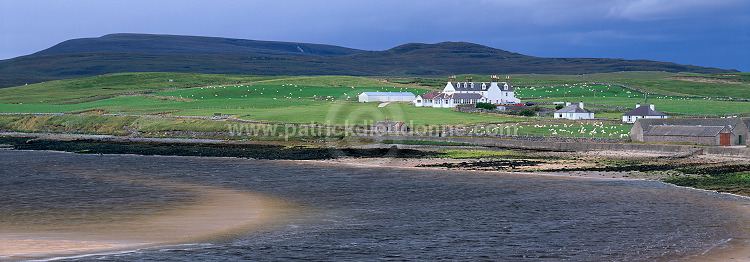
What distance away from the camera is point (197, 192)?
41438mm

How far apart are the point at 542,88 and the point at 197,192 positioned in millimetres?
161690

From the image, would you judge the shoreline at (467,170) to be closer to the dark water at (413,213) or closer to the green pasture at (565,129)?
the dark water at (413,213)

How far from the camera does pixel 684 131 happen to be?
64.9 meters

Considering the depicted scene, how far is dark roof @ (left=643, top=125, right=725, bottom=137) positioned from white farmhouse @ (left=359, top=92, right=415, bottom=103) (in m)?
79.9

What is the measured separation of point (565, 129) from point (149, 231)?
202 feet

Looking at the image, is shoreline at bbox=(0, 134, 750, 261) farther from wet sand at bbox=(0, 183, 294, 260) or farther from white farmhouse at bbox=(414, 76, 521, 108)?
white farmhouse at bbox=(414, 76, 521, 108)

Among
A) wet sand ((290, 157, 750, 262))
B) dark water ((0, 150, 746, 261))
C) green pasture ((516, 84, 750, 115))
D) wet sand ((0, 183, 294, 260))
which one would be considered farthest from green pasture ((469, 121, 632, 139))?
wet sand ((0, 183, 294, 260))

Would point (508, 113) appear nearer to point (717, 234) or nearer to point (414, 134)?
point (414, 134)

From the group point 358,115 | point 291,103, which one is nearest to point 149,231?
point 358,115

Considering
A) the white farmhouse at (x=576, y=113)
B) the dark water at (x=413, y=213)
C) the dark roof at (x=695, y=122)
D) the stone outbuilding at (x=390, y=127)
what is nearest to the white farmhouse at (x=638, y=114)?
the white farmhouse at (x=576, y=113)

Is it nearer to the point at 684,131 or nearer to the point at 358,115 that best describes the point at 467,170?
the point at 684,131

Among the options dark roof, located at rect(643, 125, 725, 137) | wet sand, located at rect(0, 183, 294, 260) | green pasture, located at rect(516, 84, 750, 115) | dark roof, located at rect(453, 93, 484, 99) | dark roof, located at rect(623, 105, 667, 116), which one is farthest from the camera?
dark roof, located at rect(453, 93, 484, 99)

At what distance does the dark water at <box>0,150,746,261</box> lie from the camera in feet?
80.3

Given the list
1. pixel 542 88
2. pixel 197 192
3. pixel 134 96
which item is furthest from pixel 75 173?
pixel 542 88
